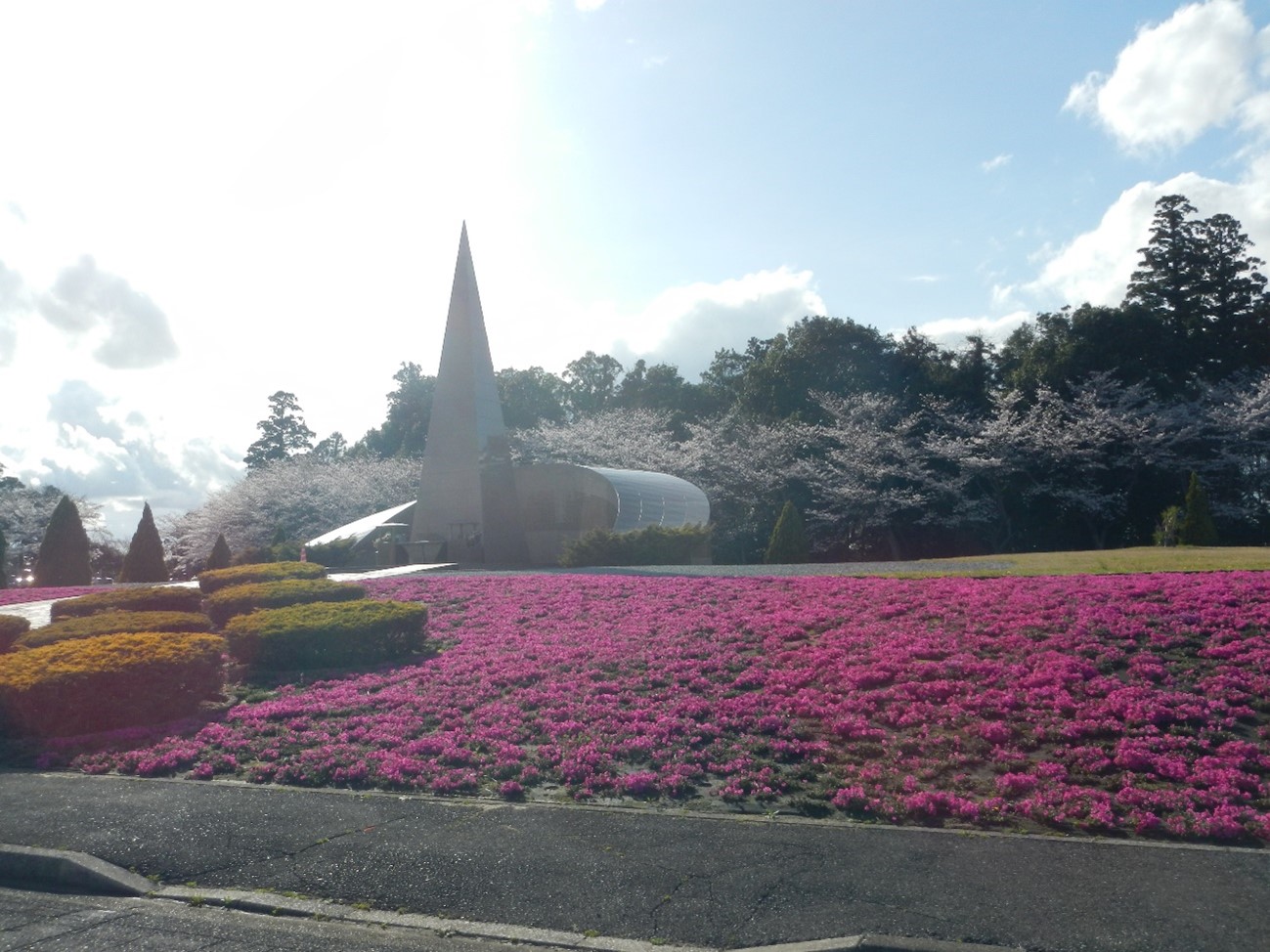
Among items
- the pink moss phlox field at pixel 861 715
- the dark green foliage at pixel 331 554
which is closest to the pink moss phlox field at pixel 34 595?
the dark green foliage at pixel 331 554

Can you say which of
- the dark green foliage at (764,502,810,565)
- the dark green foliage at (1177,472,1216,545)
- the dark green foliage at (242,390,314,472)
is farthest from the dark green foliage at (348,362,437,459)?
the dark green foliage at (1177,472,1216,545)

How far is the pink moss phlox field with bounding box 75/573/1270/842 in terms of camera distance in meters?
6.54

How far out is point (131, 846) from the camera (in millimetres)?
6160

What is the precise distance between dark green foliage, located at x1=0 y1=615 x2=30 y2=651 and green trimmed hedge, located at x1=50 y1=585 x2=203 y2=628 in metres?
1.97

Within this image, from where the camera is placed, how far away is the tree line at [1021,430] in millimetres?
30484

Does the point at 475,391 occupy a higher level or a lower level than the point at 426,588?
higher

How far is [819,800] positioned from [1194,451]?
29.1 m

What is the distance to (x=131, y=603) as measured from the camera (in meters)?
14.9

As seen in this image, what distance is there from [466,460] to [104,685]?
1937cm

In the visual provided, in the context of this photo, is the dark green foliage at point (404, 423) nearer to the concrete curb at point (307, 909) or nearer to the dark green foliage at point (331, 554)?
the dark green foliage at point (331, 554)

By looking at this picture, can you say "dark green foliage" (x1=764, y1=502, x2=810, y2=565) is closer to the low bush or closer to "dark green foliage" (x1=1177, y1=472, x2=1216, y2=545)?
"dark green foliage" (x1=1177, y1=472, x2=1216, y2=545)

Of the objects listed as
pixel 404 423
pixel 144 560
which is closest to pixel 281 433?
pixel 404 423

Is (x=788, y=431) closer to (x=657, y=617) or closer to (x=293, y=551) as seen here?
(x=293, y=551)

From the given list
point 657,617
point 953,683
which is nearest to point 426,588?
point 657,617
